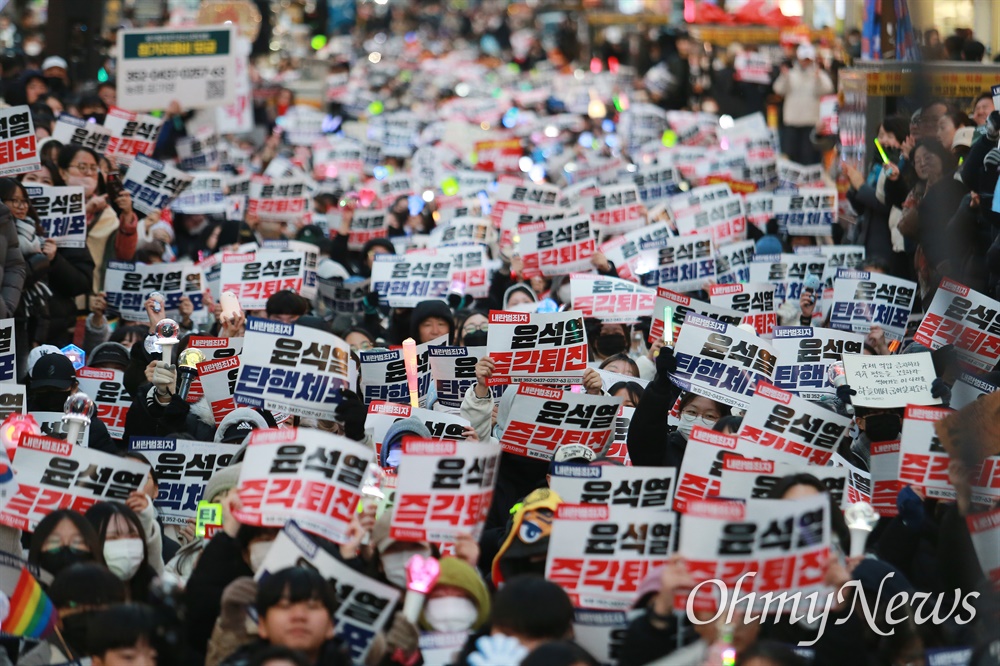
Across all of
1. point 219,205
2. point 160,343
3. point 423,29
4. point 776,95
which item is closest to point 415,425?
point 160,343

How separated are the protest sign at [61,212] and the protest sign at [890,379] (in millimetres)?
5497

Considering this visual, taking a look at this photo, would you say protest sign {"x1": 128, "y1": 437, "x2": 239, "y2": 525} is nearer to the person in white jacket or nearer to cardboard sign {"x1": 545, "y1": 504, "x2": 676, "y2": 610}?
cardboard sign {"x1": 545, "y1": 504, "x2": 676, "y2": 610}

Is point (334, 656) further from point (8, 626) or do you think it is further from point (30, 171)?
point (30, 171)

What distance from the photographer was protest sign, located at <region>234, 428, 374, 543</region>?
588cm

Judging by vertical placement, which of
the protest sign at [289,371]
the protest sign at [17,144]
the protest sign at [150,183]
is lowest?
the protest sign at [289,371]

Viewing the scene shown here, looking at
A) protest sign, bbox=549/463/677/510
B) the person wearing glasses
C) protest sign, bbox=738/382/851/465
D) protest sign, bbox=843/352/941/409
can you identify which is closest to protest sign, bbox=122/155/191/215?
the person wearing glasses

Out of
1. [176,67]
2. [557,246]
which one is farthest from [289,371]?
[176,67]

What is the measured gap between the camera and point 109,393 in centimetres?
891

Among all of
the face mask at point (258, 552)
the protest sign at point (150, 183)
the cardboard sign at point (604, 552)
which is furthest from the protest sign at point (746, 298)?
the face mask at point (258, 552)

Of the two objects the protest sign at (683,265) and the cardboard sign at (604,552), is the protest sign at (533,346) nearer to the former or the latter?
the cardboard sign at (604,552)

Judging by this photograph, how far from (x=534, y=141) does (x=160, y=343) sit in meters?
16.0

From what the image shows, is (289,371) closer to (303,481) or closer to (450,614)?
(303,481)

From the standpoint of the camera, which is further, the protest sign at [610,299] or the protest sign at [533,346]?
the protest sign at [610,299]

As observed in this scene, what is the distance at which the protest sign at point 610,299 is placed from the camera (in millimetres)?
10336
